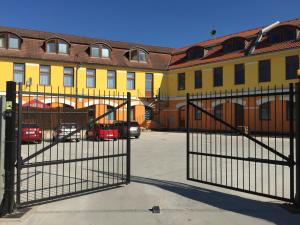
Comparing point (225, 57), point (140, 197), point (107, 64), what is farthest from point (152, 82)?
point (140, 197)

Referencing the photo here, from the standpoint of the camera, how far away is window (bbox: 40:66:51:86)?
105 feet

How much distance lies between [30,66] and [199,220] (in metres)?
28.5

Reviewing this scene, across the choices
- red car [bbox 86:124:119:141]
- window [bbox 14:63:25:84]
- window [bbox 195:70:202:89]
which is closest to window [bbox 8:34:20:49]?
window [bbox 14:63:25:84]

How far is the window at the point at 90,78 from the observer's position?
112ft

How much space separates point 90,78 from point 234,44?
14063 mm

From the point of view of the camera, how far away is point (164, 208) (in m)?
6.41

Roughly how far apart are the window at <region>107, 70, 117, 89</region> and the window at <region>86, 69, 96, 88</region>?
58.4 inches

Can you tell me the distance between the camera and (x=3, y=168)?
237 inches

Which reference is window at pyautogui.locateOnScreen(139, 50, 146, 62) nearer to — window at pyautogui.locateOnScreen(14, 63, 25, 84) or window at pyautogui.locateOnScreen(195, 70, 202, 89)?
window at pyautogui.locateOnScreen(195, 70, 202, 89)

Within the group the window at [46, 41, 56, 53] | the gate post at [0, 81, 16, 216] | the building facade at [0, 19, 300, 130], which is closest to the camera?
the gate post at [0, 81, 16, 216]

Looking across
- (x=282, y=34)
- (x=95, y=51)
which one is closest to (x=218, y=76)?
(x=282, y=34)

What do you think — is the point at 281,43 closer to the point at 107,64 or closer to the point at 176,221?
the point at 107,64

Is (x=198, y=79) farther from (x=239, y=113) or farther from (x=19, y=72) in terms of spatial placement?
(x=19, y=72)

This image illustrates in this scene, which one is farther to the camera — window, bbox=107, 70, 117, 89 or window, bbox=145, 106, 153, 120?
window, bbox=145, 106, 153, 120
